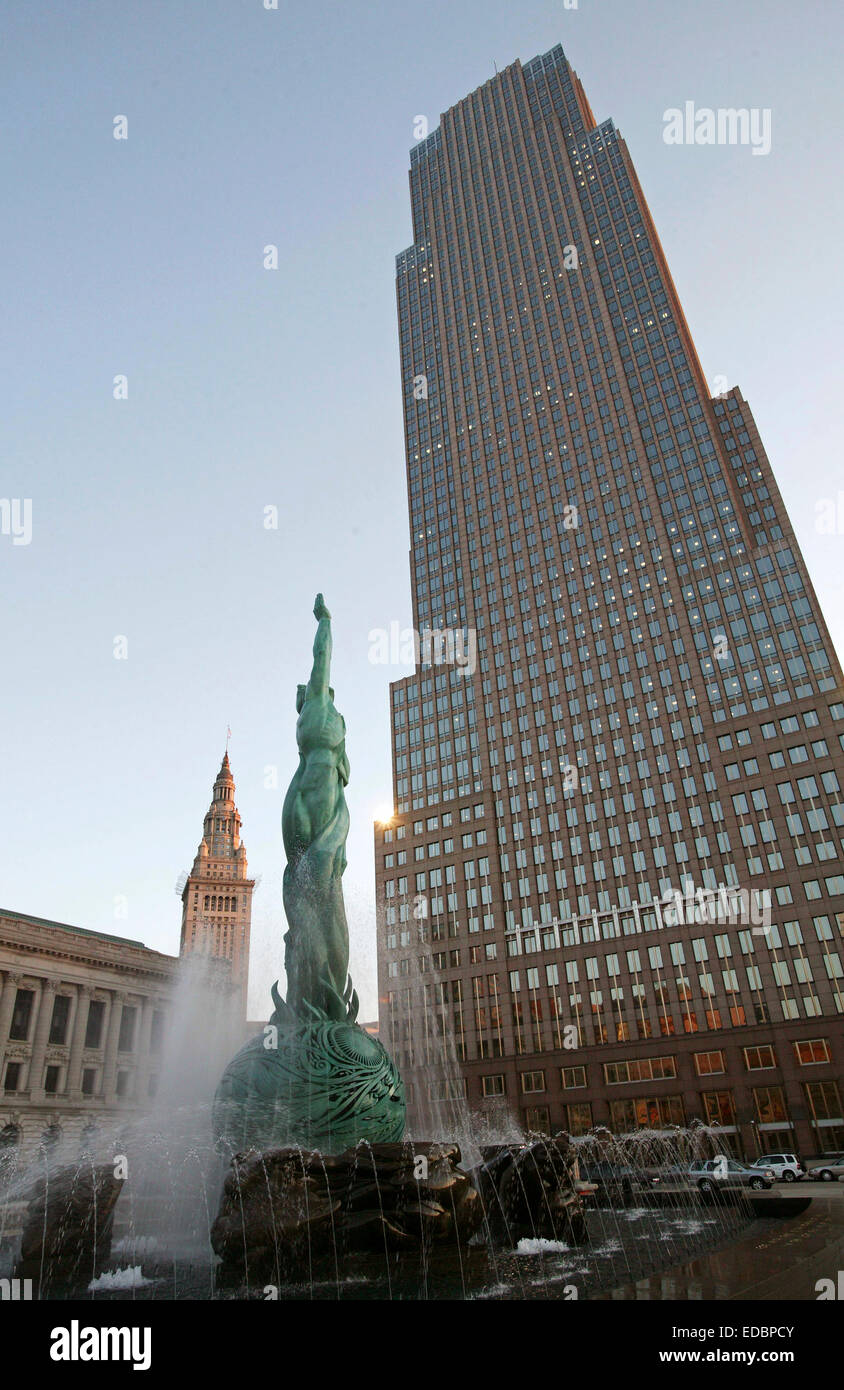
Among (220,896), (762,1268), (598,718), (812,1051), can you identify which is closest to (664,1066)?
(812,1051)

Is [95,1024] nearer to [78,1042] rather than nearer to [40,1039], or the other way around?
[78,1042]

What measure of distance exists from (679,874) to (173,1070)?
42428 millimetres

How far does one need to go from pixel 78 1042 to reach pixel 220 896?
91.5 m

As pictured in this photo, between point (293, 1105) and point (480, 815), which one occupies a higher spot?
point (480, 815)

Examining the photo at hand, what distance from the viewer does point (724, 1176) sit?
1199 inches

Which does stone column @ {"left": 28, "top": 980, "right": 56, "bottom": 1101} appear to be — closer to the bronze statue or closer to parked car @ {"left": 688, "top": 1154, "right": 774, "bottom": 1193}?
the bronze statue

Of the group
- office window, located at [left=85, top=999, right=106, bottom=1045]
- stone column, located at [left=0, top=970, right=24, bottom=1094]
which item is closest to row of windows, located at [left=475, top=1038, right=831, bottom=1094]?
office window, located at [left=85, top=999, right=106, bottom=1045]

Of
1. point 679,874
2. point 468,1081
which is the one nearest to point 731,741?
point 679,874

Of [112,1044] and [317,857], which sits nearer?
[317,857]

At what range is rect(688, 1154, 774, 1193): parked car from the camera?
2952 centimetres

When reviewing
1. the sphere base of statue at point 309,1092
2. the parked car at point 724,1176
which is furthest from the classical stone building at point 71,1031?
the sphere base of statue at point 309,1092
